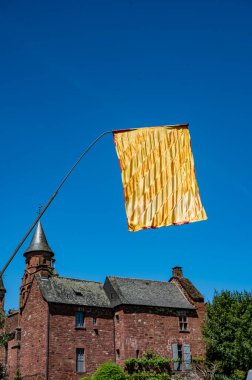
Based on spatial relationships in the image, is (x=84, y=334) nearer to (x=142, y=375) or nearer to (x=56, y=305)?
(x=56, y=305)

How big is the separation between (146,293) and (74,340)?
9.28 metres

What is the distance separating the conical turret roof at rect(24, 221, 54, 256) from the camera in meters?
53.7

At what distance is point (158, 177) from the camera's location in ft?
41.1

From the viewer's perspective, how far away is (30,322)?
1666 inches

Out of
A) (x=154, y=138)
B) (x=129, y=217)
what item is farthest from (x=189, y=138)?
(x=129, y=217)

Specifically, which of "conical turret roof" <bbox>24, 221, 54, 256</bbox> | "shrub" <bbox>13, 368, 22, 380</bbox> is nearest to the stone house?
"shrub" <bbox>13, 368, 22, 380</bbox>

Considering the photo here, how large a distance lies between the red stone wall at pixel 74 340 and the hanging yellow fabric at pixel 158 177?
98.3 feet

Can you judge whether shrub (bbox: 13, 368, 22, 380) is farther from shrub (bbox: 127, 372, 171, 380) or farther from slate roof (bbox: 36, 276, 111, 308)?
shrub (bbox: 127, 372, 171, 380)

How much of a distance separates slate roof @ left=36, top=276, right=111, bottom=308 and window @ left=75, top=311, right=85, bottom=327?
0.90 m

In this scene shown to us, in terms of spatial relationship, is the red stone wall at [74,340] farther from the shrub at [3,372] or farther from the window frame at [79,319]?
the shrub at [3,372]

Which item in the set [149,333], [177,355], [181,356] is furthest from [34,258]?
[181,356]

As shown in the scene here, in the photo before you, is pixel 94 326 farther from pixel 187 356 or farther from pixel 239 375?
pixel 239 375

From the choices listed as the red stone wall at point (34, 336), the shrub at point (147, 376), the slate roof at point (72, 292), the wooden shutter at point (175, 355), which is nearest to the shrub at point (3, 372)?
the red stone wall at point (34, 336)

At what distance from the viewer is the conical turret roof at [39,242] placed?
176 ft
